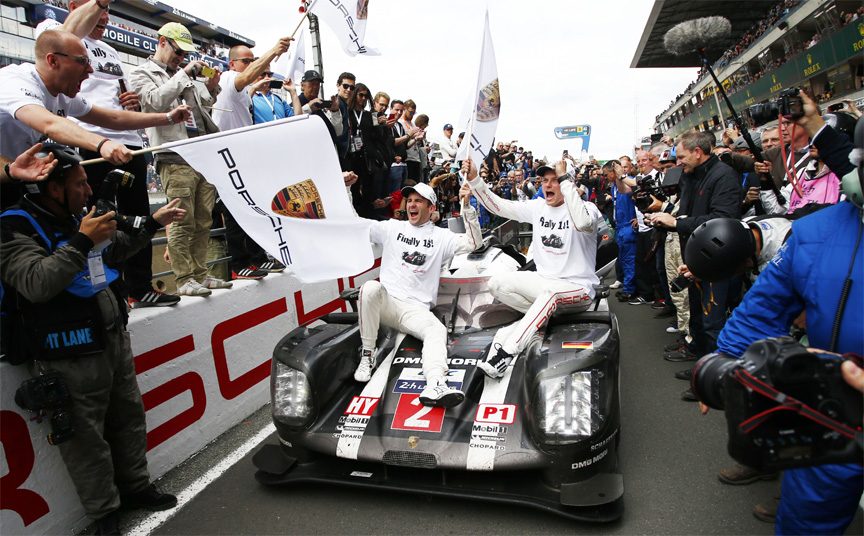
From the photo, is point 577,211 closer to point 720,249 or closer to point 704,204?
point 704,204

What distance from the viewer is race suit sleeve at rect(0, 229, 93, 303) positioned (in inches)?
108

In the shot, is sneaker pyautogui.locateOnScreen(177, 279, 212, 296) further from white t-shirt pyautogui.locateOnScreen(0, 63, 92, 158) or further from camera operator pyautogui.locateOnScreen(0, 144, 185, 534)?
white t-shirt pyautogui.locateOnScreen(0, 63, 92, 158)

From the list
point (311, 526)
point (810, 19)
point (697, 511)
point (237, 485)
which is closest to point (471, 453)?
point (311, 526)

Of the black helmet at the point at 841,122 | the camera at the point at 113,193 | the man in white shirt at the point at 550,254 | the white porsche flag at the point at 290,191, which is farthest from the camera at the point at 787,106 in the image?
the camera at the point at 113,193

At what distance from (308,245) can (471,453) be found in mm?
1806

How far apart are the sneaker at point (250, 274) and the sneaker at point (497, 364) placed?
264 centimetres

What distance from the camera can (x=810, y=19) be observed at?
2097cm

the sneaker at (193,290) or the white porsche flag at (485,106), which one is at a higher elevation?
the white porsche flag at (485,106)

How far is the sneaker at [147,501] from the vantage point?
337 centimetres

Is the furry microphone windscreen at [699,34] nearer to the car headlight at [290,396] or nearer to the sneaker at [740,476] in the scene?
the sneaker at [740,476]

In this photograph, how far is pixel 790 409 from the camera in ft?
5.32

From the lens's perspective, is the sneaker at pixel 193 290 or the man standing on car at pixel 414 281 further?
the sneaker at pixel 193 290

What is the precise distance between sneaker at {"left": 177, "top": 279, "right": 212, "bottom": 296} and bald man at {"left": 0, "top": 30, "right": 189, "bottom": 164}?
1.54 m

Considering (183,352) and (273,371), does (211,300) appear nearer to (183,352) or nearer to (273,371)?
(183,352)
